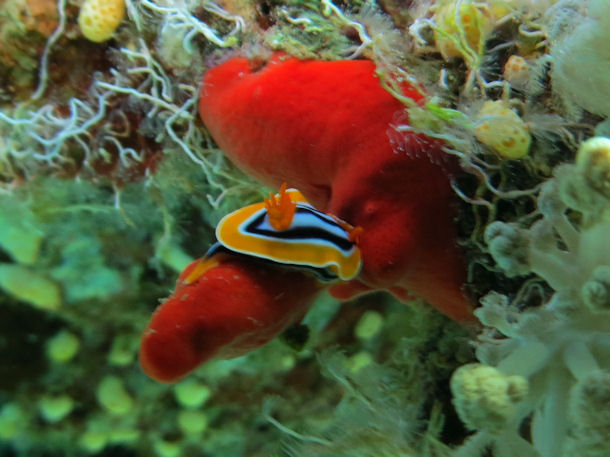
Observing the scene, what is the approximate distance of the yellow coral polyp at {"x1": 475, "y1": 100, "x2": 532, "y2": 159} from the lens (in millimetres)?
1233

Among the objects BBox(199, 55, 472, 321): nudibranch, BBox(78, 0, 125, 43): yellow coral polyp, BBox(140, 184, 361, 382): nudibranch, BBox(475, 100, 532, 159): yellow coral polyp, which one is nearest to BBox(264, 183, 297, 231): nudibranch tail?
BBox(140, 184, 361, 382): nudibranch

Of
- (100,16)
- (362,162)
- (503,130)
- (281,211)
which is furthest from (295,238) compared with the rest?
(100,16)

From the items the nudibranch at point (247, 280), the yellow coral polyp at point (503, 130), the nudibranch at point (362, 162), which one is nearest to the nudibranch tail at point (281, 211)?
the nudibranch at point (247, 280)

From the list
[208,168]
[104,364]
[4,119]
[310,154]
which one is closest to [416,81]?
[310,154]

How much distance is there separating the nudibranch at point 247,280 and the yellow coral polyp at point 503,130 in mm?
433

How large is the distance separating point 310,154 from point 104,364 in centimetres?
239

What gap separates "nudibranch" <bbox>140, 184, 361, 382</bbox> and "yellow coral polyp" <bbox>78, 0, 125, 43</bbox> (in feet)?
3.79

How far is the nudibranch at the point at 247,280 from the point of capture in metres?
1.21

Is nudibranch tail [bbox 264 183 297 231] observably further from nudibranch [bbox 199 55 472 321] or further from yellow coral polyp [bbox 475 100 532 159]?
yellow coral polyp [bbox 475 100 532 159]

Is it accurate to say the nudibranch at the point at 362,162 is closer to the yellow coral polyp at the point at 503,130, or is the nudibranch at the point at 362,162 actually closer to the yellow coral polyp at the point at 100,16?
the yellow coral polyp at the point at 503,130

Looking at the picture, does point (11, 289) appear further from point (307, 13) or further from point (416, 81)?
point (416, 81)

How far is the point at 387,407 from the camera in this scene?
176cm

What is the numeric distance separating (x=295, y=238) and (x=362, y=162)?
0.31 metres

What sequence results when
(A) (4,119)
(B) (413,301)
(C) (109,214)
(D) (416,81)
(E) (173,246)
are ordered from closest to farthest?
(D) (416,81) → (B) (413,301) → (A) (4,119) → (C) (109,214) → (E) (173,246)
